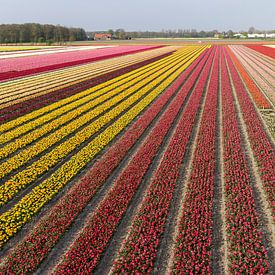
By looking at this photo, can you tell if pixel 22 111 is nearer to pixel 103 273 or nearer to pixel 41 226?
pixel 41 226

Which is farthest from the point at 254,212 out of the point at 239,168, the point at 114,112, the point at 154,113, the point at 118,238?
the point at 114,112

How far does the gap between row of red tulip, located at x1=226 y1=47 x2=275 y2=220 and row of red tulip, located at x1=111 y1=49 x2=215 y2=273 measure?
13.4 ft

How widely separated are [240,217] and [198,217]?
5.22 feet

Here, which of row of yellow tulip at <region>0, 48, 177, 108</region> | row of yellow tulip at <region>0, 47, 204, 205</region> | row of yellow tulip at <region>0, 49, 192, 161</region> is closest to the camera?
row of yellow tulip at <region>0, 47, 204, 205</region>

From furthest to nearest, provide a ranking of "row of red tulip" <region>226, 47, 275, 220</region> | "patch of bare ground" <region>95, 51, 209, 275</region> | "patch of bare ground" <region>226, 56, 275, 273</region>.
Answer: "row of red tulip" <region>226, 47, 275, 220</region> < "patch of bare ground" <region>226, 56, 275, 273</region> < "patch of bare ground" <region>95, 51, 209, 275</region>

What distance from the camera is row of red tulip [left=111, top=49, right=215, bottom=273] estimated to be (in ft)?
28.2

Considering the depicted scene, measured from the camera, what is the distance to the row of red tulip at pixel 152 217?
861 cm

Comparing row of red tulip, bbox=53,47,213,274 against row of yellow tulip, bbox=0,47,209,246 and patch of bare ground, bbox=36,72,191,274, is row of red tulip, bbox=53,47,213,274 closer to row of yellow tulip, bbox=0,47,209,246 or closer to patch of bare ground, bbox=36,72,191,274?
patch of bare ground, bbox=36,72,191,274

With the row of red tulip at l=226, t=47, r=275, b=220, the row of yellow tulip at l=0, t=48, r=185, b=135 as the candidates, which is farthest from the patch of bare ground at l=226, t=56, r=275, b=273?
the row of yellow tulip at l=0, t=48, r=185, b=135

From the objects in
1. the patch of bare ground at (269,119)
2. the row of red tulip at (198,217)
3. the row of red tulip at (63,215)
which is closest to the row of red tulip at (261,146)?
the patch of bare ground at (269,119)

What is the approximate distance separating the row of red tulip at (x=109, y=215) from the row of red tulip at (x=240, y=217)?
4042mm

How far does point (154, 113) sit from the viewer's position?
2356 cm

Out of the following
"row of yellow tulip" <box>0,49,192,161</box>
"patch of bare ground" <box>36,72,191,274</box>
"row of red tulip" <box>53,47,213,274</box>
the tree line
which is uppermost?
the tree line

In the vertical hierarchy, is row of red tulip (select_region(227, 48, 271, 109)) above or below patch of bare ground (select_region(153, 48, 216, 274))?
above
